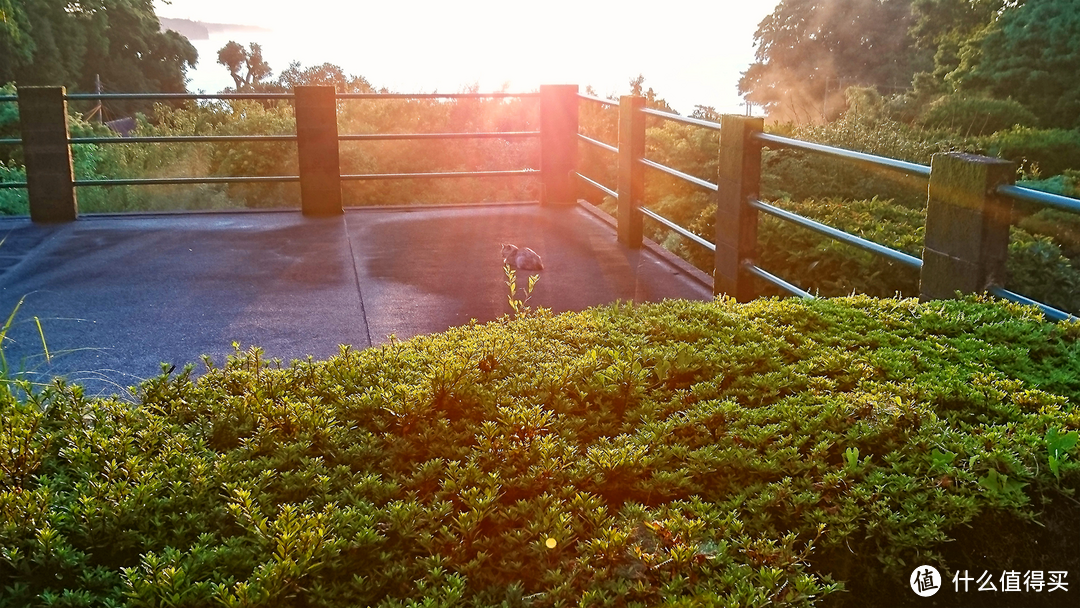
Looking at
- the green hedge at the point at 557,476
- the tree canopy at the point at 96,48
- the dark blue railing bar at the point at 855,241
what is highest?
the tree canopy at the point at 96,48

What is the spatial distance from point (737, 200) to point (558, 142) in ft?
13.8

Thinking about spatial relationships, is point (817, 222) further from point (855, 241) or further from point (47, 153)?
point (47, 153)

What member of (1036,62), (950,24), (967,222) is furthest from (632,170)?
(950,24)

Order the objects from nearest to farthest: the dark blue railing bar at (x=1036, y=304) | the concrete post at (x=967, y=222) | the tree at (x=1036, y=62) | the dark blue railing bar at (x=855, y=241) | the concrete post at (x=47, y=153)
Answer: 1. the dark blue railing bar at (x=1036, y=304)
2. the concrete post at (x=967, y=222)
3. the dark blue railing bar at (x=855, y=241)
4. the concrete post at (x=47, y=153)
5. the tree at (x=1036, y=62)

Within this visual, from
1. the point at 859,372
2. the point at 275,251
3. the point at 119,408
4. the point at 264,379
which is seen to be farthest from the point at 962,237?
the point at 275,251

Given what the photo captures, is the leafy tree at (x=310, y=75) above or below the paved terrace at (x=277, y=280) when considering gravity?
above

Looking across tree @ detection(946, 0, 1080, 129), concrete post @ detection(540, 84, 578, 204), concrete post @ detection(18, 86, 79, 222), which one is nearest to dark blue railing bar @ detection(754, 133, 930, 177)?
concrete post @ detection(540, 84, 578, 204)

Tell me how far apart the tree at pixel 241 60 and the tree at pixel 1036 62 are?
29.7m

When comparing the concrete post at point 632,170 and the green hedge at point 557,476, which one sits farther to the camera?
the concrete post at point 632,170

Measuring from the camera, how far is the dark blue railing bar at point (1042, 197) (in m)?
3.20

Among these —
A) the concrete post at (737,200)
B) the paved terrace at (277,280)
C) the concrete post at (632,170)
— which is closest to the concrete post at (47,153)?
the paved terrace at (277,280)

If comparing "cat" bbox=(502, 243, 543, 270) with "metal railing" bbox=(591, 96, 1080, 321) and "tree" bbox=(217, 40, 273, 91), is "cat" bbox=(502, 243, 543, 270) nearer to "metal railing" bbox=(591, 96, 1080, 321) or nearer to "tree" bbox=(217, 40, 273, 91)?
"metal railing" bbox=(591, 96, 1080, 321)

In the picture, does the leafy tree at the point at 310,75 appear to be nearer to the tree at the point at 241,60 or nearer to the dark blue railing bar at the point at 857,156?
the tree at the point at 241,60

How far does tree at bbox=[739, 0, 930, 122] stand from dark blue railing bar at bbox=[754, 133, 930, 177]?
3853cm
